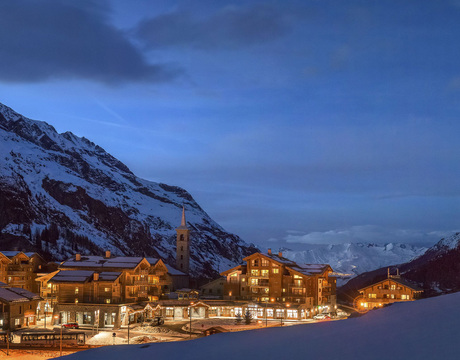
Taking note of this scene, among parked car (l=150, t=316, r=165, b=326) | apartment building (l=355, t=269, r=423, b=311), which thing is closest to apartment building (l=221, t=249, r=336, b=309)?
apartment building (l=355, t=269, r=423, b=311)

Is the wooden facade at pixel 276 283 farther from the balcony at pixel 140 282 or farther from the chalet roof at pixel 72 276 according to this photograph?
the chalet roof at pixel 72 276

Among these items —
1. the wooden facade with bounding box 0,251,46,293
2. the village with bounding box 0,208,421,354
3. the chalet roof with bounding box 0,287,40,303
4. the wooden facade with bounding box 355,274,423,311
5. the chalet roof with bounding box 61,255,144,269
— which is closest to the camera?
the village with bounding box 0,208,421,354

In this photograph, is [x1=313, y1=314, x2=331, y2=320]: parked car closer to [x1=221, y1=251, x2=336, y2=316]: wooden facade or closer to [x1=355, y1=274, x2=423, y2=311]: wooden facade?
[x1=221, y1=251, x2=336, y2=316]: wooden facade

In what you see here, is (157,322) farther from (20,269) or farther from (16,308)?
(20,269)

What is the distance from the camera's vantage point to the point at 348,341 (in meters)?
26.0

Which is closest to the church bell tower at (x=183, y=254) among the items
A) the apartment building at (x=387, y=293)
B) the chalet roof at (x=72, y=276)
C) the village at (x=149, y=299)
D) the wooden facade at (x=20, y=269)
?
the village at (x=149, y=299)

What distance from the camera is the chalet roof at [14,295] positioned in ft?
249

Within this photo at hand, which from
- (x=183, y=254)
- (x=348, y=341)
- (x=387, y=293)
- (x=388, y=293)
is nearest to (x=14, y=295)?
(x=183, y=254)

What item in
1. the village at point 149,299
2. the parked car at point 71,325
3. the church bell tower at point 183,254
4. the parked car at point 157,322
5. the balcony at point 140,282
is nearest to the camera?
the village at point 149,299

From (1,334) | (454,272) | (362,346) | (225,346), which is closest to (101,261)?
(1,334)

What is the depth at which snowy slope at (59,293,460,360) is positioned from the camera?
23.4m

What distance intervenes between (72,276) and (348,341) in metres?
69.4

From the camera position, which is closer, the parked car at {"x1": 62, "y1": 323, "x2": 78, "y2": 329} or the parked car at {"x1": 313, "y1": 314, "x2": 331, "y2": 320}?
the parked car at {"x1": 62, "y1": 323, "x2": 78, "y2": 329}

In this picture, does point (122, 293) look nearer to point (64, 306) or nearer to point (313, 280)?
point (64, 306)
